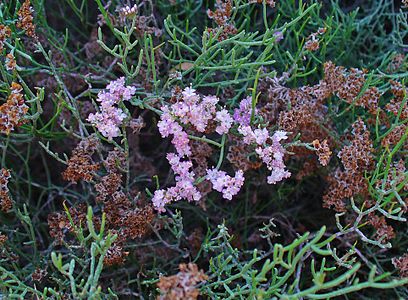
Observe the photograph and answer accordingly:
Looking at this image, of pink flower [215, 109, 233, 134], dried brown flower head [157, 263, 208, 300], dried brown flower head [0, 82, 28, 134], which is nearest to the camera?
dried brown flower head [157, 263, 208, 300]

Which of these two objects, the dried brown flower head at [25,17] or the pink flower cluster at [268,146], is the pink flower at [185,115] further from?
the dried brown flower head at [25,17]

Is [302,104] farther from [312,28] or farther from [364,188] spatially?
[312,28]

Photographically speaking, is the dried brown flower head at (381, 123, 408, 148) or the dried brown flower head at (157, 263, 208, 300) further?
the dried brown flower head at (381, 123, 408, 148)

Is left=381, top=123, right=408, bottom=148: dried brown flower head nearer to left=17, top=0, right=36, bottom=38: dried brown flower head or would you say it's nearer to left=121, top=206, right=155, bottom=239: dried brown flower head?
left=121, top=206, right=155, bottom=239: dried brown flower head

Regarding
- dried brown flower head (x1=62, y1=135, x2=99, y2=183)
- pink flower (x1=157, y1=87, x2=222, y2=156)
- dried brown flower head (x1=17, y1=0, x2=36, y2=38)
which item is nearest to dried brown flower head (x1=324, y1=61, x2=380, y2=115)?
pink flower (x1=157, y1=87, x2=222, y2=156)

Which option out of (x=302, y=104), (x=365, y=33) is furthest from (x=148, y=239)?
(x=365, y=33)
